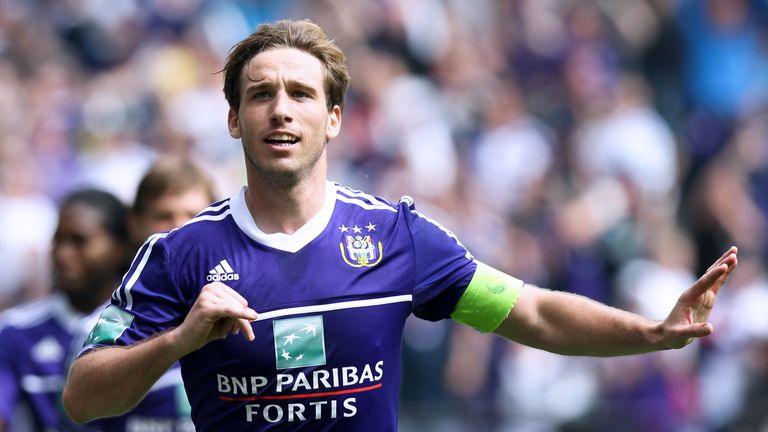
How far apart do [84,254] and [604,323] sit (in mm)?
3131

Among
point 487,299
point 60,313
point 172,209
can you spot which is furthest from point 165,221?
point 487,299

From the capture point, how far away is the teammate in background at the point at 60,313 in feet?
21.7

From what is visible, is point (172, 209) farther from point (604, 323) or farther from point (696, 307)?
point (696, 307)

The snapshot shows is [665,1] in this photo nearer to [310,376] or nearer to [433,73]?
[433,73]

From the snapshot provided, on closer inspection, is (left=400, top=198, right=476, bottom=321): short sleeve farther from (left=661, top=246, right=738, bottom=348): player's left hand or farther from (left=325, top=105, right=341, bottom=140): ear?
(left=661, top=246, right=738, bottom=348): player's left hand

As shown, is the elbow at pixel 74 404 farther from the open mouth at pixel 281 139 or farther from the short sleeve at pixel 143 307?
the open mouth at pixel 281 139

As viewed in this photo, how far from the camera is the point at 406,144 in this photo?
40.8 feet

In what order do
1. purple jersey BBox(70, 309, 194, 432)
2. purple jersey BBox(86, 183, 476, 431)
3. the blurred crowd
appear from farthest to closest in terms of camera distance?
the blurred crowd
purple jersey BBox(70, 309, 194, 432)
purple jersey BBox(86, 183, 476, 431)

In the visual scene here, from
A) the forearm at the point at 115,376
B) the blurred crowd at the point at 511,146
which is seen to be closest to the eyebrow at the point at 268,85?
the forearm at the point at 115,376

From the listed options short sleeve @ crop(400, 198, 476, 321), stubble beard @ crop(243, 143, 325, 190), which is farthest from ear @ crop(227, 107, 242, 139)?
short sleeve @ crop(400, 198, 476, 321)

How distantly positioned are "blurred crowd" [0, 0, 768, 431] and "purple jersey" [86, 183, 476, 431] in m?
5.72

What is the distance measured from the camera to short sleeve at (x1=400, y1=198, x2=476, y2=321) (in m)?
4.60

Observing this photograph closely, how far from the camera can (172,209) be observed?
243 inches

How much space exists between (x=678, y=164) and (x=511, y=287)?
7995 millimetres
